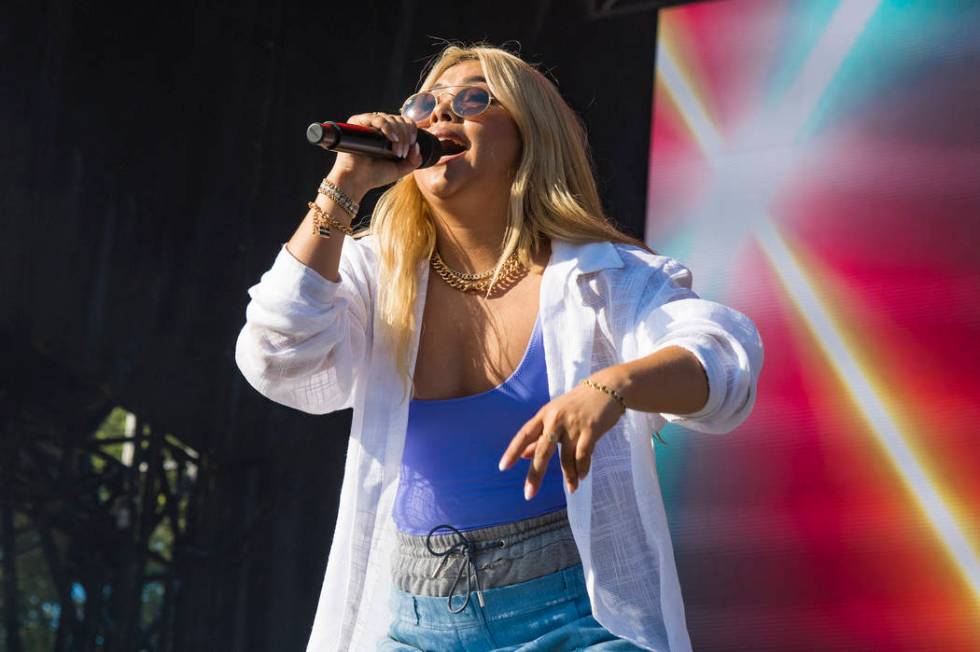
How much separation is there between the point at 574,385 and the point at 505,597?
0.30m

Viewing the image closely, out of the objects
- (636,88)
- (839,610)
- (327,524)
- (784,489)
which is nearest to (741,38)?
(636,88)

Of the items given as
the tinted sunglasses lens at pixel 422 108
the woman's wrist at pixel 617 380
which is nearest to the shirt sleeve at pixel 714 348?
the woman's wrist at pixel 617 380

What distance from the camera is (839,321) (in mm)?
2559

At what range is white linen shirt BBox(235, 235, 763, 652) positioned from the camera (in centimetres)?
157

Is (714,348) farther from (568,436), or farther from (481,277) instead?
(481,277)

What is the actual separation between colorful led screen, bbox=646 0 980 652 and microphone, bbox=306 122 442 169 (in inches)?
43.2

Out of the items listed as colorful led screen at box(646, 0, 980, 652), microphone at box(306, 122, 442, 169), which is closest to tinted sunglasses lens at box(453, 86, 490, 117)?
microphone at box(306, 122, 442, 169)

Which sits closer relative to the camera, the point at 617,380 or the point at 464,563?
the point at 617,380

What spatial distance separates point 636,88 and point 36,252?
1489 mm

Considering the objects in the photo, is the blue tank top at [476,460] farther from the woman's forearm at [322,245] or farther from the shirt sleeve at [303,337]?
the woman's forearm at [322,245]

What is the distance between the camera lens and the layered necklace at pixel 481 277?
189cm

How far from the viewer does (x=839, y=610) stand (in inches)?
96.3

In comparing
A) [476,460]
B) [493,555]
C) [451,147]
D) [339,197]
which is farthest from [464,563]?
[451,147]

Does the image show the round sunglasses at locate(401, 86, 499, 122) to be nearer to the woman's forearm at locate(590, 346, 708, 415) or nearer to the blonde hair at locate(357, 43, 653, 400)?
the blonde hair at locate(357, 43, 653, 400)
